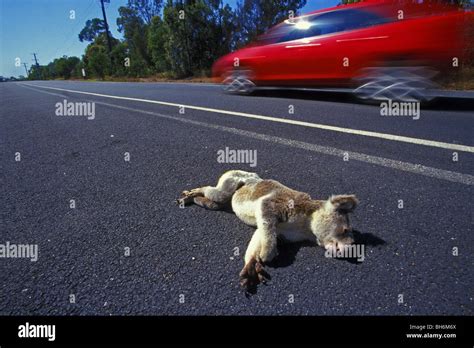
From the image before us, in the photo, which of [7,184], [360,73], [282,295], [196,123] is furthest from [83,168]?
[360,73]

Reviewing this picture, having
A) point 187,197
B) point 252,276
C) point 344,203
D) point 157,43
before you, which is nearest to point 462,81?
point 344,203

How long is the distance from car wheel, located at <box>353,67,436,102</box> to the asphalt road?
4.03 feet

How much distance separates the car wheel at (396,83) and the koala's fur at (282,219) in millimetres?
4707

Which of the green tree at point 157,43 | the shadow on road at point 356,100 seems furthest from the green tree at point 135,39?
the shadow on road at point 356,100

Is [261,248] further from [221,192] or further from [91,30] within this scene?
[91,30]

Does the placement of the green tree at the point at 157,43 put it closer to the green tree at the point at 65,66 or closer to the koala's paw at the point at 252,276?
the koala's paw at the point at 252,276

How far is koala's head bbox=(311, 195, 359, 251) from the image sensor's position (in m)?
1.65

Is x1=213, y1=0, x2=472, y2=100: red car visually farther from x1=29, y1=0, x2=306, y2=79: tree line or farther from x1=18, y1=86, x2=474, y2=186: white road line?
x1=29, y1=0, x2=306, y2=79: tree line

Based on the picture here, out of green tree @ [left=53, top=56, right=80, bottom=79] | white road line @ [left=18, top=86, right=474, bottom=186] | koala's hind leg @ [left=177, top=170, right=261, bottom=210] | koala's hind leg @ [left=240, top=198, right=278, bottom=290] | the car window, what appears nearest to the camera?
koala's hind leg @ [left=240, top=198, right=278, bottom=290]

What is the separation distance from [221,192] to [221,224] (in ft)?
0.93

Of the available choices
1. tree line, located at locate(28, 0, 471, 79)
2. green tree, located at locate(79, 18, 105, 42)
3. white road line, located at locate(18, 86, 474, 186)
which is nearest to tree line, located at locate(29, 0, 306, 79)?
tree line, located at locate(28, 0, 471, 79)

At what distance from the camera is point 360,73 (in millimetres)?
5672

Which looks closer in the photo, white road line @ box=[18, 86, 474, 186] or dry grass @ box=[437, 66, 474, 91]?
white road line @ box=[18, 86, 474, 186]

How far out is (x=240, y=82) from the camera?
812 centimetres
